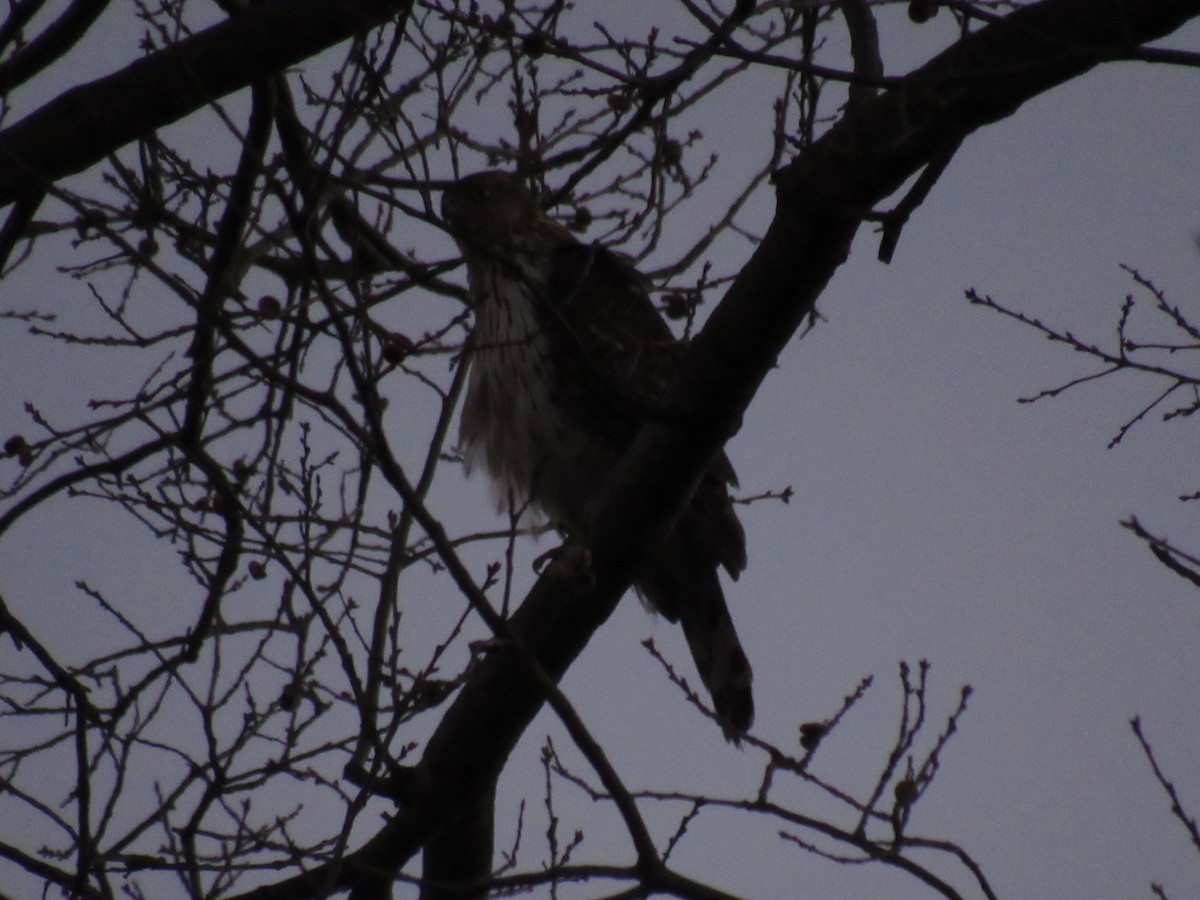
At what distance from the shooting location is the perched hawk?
487cm

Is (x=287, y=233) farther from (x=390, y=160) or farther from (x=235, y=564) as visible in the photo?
(x=235, y=564)

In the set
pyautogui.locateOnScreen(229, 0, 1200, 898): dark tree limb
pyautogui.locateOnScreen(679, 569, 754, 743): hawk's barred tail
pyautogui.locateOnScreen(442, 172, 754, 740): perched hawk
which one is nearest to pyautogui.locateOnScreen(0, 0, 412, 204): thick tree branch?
pyautogui.locateOnScreen(229, 0, 1200, 898): dark tree limb

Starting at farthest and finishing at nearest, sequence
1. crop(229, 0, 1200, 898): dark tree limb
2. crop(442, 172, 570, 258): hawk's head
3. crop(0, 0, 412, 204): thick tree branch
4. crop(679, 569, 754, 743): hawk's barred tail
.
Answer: crop(442, 172, 570, 258): hawk's head, crop(679, 569, 754, 743): hawk's barred tail, crop(0, 0, 412, 204): thick tree branch, crop(229, 0, 1200, 898): dark tree limb

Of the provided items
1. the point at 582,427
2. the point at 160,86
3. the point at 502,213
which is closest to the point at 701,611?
the point at 582,427

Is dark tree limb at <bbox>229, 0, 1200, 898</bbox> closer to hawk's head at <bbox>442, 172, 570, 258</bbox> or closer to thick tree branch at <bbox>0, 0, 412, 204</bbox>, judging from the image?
thick tree branch at <bbox>0, 0, 412, 204</bbox>

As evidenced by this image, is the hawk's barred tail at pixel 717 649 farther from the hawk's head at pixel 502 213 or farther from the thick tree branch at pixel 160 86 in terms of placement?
the thick tree branch at pixel 160 86

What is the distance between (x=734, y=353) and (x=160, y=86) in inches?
52.6

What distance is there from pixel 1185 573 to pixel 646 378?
9.27 ft

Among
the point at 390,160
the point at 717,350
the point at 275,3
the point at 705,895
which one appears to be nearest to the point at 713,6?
the point at 717,350

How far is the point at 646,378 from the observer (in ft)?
15.8

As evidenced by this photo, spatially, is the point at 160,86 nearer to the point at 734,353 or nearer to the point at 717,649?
the point at 734,353

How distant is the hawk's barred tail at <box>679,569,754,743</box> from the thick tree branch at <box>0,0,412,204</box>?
7.81 ft

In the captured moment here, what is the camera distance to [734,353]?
3029 millimetres

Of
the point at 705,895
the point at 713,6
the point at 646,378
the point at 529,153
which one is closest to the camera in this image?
the point at 705,895
